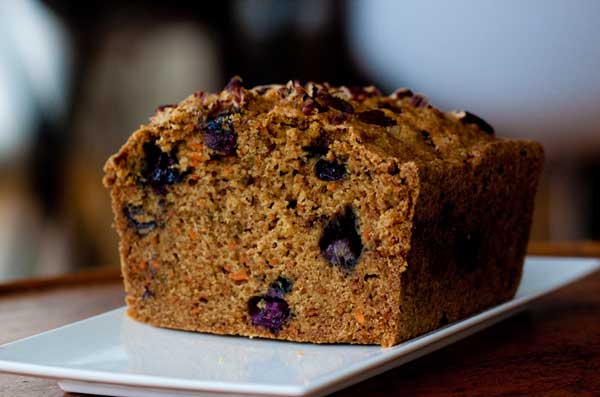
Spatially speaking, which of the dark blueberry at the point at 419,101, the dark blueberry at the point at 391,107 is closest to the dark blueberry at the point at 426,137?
the dark blueberry at the point at 391,107

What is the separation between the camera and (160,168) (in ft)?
6.73

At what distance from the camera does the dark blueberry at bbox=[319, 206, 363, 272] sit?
1.86 m

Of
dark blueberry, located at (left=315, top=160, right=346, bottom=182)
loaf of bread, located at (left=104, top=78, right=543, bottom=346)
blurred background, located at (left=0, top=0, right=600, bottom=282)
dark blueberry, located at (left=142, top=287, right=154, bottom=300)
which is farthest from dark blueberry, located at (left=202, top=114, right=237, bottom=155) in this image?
blurred background, located at (left=0, top=0, right=600, bottom=282)

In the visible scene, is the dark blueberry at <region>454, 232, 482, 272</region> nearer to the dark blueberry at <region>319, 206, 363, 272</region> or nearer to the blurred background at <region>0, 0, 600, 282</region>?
the dark blueberry at <region>319, 206, 363, 272</region>

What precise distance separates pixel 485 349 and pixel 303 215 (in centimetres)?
52

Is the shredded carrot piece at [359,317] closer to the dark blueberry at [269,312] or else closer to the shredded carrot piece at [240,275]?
the dark blueberry at [269,312]

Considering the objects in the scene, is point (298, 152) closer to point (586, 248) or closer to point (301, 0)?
point (586, 248)

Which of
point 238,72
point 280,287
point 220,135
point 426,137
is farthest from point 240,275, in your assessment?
point 238,72

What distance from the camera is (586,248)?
11.7ft

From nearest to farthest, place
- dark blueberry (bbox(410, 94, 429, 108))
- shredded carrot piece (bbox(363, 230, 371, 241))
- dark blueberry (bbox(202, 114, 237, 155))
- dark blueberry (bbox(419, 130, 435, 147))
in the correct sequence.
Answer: shredded carrot piece (bbox(363, 230, 371, 241)) < dark blueberry (bbox(202, 114, 237, 155)) < dark blueberry (bbox(419, 130, 435, 147)) < dark blueberry (bbox(410, 94, 429, 108))

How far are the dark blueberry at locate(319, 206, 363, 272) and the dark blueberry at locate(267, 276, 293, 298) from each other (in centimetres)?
12

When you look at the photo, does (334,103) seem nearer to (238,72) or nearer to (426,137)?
(426,137)

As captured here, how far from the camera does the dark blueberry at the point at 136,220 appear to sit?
2.10 metres

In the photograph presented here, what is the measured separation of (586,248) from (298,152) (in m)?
2.08
